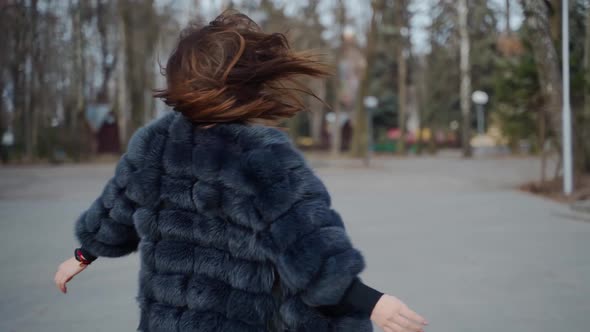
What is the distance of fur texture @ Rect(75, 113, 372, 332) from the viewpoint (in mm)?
1574

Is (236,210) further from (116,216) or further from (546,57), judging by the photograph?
(546,57)

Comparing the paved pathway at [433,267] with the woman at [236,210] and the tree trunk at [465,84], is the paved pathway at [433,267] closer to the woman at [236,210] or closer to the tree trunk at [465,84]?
the woman at [236,210]

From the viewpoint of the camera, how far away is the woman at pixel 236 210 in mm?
1573

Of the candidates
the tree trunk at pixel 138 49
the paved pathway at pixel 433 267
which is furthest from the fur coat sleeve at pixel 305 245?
the tree trunk at pixel 138 49

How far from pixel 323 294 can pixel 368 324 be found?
0.22 m

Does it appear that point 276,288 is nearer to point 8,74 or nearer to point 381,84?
point 8,74

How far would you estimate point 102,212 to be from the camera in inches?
80.5

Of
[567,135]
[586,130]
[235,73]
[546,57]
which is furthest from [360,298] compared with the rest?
[586,130]

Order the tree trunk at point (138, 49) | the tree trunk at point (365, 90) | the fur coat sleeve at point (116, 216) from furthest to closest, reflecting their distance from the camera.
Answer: the tree trunk at point (138, 49) → the tree trunk at point (365, 90) → the fur coat sleeve at point (116, 216)

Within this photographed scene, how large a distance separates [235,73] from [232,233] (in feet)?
1.51

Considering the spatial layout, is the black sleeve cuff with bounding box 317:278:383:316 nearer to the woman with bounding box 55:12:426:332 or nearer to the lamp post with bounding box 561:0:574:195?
the woman with bounding box 55:12:426:332

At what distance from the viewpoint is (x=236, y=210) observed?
168 centimetres

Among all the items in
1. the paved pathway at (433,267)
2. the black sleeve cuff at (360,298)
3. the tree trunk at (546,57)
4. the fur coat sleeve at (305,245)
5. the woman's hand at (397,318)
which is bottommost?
the paved pathway at (433,267)

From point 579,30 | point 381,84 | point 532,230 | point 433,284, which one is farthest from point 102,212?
point 381,84
